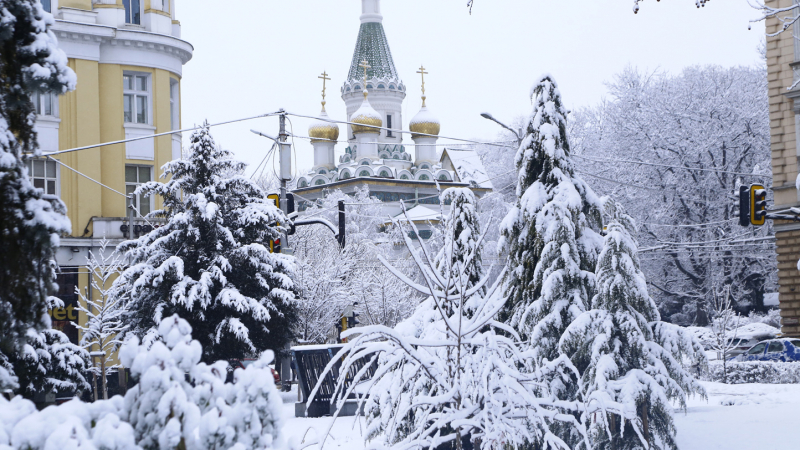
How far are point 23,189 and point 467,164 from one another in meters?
73.6

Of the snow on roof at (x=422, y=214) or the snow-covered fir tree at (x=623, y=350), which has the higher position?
the snow on roof at (x=422, y=214)

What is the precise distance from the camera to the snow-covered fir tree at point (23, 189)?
484 cm

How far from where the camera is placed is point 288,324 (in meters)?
21.8

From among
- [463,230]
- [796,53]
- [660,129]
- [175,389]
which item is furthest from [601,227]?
[660,129]

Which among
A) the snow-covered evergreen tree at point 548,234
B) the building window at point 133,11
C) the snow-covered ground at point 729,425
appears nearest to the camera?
the snow-covered evergreen tree at point 548,234

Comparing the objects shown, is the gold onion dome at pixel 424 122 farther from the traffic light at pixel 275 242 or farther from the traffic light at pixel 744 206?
the traffic light at pixel 275 242

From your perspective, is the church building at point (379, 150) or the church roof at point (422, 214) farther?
the church building at point (379, 150)

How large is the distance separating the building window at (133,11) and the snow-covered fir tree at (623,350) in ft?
81.2

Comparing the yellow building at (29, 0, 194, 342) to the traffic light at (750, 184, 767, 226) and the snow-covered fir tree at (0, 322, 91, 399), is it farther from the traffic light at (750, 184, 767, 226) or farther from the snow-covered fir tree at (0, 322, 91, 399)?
the traffic light at (750, 184, 767, 226)

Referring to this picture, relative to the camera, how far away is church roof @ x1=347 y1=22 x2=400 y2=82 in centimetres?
7594

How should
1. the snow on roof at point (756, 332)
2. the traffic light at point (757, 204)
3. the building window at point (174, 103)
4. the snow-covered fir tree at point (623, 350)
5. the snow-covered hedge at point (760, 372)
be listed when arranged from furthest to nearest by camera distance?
the snow on roof at point (756, 332)
the building window at point (174, 103)
the traffic light at point (757, 204)
the snow-covered hedge at point (760, 372)
the snow-covered fir tree at point (623, 350)

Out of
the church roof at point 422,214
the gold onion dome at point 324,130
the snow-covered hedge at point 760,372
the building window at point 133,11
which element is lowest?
the snow-covered hedge at point 760,372

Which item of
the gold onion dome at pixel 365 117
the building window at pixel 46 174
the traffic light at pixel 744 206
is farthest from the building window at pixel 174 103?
the gold onion dome at pixel 365 117

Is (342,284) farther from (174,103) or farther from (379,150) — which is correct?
(379,150)
